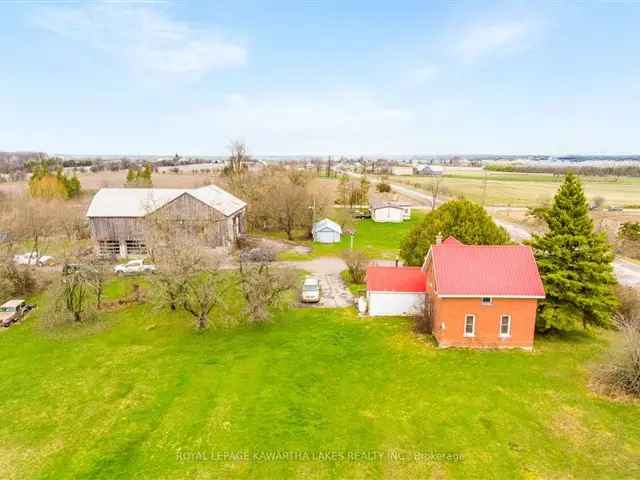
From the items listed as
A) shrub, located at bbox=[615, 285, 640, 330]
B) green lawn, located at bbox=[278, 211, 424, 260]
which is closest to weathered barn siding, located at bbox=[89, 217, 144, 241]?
green lawn, located at bbox=[278, 211, 424, 260]

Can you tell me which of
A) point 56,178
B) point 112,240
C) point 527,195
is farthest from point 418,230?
point 527,195

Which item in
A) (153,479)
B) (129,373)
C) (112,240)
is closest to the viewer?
(153,479)

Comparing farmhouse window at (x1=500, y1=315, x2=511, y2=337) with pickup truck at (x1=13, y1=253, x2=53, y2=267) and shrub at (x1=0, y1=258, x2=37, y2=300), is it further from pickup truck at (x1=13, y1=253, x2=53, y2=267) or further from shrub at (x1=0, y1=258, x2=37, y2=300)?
pickup truck at (x1=13, y1=253, x2=53, y2=267)

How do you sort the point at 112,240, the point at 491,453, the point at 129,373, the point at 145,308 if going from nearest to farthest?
the point at 491,453 < the point at 129,373 < the point at 145,308 < the point at 112,240

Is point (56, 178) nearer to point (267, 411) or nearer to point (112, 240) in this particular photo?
point (112, 240)

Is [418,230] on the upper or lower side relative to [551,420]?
upper

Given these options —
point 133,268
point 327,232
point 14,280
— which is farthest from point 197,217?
point 14,280
